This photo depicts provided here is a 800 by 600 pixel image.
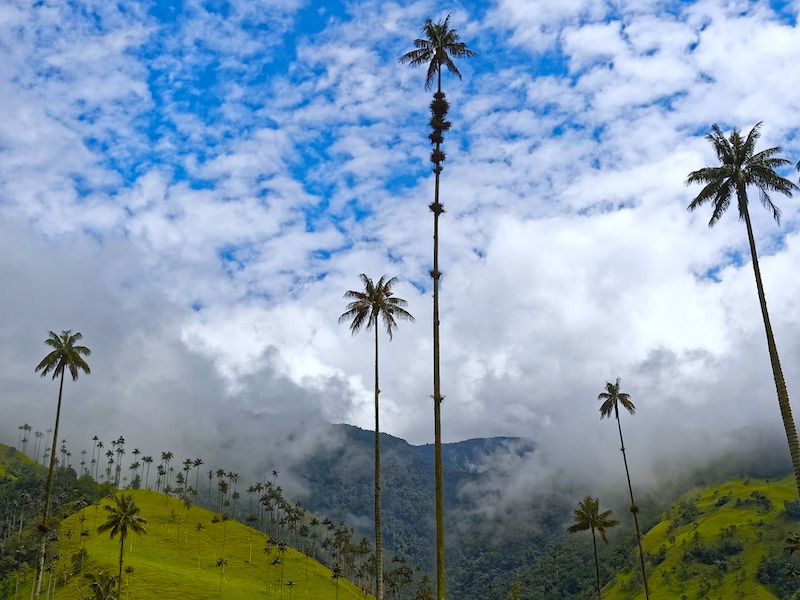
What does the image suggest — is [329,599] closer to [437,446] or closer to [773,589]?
[773,589]

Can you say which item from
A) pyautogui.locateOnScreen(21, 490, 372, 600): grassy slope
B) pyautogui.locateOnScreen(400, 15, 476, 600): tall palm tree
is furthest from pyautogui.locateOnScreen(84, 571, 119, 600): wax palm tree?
pyautogui.locateOnScreen(400, 15, 476, 600): tall palm tree

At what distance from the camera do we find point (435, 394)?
32625mm

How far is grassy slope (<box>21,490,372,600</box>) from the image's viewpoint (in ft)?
438

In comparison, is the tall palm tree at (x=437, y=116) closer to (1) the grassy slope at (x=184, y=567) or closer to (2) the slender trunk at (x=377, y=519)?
(2) the slender trunk at (x=377, y=519)

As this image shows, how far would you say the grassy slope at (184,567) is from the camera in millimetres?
133500

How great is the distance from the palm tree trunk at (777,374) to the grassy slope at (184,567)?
120591mm

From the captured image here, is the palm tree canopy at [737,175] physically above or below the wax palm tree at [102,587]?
above

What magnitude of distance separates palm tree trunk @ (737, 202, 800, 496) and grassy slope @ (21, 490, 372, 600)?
121 m

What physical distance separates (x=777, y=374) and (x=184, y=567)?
157 m

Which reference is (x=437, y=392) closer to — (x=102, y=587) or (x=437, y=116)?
(x=437, y=116)

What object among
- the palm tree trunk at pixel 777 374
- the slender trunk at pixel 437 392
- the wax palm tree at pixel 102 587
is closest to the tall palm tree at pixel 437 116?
the slender trunk at pixel 437 392

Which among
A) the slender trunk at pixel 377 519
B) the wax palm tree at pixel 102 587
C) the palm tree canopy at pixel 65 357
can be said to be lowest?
the wax palm tree at pixel 102 587

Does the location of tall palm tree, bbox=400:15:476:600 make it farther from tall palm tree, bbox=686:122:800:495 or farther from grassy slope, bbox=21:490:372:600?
grassy slope, bbox=21:490:372:600

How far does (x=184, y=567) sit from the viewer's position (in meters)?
162
